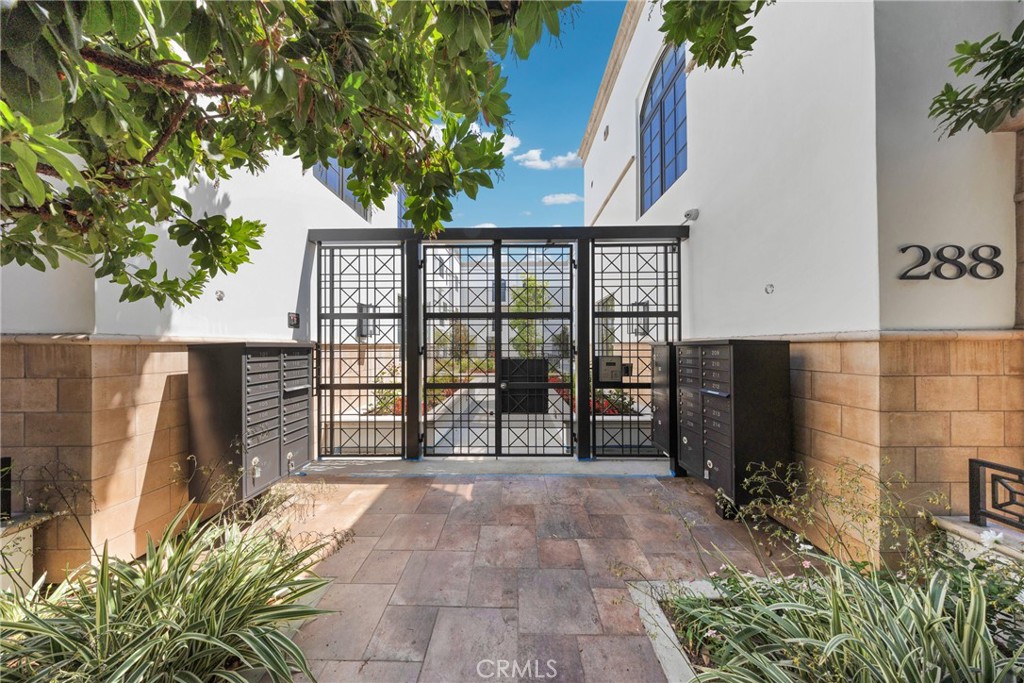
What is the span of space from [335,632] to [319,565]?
0.74 meters

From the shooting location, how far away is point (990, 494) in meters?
2.21

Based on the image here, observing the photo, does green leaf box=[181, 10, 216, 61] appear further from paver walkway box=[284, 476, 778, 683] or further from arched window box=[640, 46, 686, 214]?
arched window box=[640, 46, 686, 214]

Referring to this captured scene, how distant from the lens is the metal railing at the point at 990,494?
2.06 metres

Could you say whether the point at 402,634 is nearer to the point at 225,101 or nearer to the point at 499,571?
the point at 499,571

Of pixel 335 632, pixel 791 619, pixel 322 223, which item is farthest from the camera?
pixel 322 223

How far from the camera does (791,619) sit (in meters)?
1.56

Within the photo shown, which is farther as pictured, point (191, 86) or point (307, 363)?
point (307, 363)

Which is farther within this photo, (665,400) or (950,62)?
(665,400)

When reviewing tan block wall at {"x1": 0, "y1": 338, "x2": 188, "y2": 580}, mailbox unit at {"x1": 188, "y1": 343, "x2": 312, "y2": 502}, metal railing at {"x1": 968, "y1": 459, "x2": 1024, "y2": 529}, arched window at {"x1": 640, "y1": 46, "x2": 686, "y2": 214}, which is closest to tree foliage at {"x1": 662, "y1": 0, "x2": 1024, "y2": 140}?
metal railing at {"x1": 968, "y1": 459, "x2": 1024, "y2": 529}

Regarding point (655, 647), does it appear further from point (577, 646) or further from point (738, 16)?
point (738, 16)

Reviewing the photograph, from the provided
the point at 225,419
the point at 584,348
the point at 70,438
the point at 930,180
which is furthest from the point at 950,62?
the point at 70,438

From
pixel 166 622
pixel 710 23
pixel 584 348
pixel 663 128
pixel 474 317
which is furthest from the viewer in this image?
pixel 663 128

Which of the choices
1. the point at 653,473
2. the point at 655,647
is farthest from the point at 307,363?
the point at 653,473

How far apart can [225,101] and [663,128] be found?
259 inches
